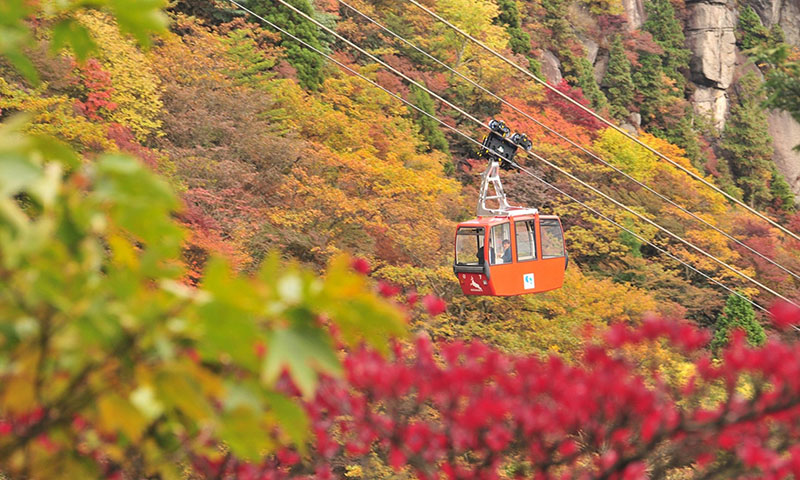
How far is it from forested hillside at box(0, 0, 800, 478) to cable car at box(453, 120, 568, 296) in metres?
1.21

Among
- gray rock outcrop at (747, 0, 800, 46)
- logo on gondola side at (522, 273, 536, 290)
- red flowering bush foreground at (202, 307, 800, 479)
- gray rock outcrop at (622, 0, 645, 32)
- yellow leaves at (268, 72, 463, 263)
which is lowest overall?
yellow leaves at (268, 72, 463, 263)

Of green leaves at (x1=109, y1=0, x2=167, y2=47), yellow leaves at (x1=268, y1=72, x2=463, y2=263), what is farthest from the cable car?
green leaves at (x1=109, y1=0, x2=167, y2=47)

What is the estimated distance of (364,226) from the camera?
13148mm

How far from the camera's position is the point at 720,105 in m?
33.5

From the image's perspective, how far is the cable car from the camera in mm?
10102

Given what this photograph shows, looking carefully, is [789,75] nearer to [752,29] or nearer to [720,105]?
[720,105]

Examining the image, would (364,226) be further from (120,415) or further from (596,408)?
(120,415)

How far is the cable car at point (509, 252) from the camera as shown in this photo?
10.1m

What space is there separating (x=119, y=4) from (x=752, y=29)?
126 ft

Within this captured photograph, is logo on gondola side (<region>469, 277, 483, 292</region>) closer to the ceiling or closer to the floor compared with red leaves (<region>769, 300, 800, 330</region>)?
closer to the floor

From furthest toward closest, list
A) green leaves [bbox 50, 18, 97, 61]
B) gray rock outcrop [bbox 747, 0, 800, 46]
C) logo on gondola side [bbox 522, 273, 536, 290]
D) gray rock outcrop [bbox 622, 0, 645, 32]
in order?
1. gray rock outcrop [bbox 747, 0, 800, 46]
2. gray rock outcrop [bbox 622, 0, 645, 32]
3. logo on gondola side [bbox 522, 273, 536, 290]
4. green leaves [bbox 50, 18, 97, 61]

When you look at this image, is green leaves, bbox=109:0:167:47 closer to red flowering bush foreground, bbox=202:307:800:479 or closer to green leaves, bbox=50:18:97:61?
green leaves, bbox=50:18:97:61

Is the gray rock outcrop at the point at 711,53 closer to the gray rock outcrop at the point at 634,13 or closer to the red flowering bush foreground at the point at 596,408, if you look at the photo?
the gray rock outcrop at the point at 634,13

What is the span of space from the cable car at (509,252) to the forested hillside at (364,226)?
1206 millimetres
